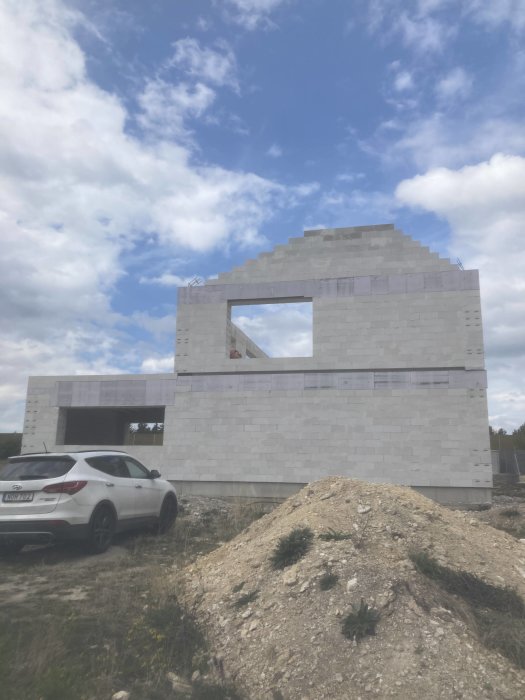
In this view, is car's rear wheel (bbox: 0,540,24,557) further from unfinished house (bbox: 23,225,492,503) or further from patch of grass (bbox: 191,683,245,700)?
unfinished house (bbox: 23,225,492,503)

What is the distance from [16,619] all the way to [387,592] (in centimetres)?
354

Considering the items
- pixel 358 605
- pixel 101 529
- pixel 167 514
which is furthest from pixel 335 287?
pixel 358 605

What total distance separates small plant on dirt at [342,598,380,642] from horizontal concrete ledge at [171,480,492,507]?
13365 mm

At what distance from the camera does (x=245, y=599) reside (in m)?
5.38

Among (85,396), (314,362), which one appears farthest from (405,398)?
(85,396)

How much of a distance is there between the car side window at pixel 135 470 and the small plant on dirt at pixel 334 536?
15.7 feet

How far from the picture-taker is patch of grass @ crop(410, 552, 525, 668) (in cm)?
429

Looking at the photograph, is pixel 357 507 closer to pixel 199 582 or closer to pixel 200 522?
pixel 199 582

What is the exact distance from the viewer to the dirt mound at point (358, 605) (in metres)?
4.02

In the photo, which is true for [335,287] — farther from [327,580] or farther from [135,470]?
[327,580]

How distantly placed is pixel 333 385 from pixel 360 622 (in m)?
14.4

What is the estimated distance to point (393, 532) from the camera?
20.2 feet

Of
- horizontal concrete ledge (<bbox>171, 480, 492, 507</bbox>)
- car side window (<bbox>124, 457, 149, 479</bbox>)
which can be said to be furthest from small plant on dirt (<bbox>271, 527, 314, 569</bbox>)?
horizontal concrete ledge (<bbox>171, 480, 492, 507</bbox>)

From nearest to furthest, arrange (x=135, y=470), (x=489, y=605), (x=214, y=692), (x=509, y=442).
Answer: (x=214, y=692) → (x=489, y=605) → (x=135, y=470) → (x=509, y=442)
